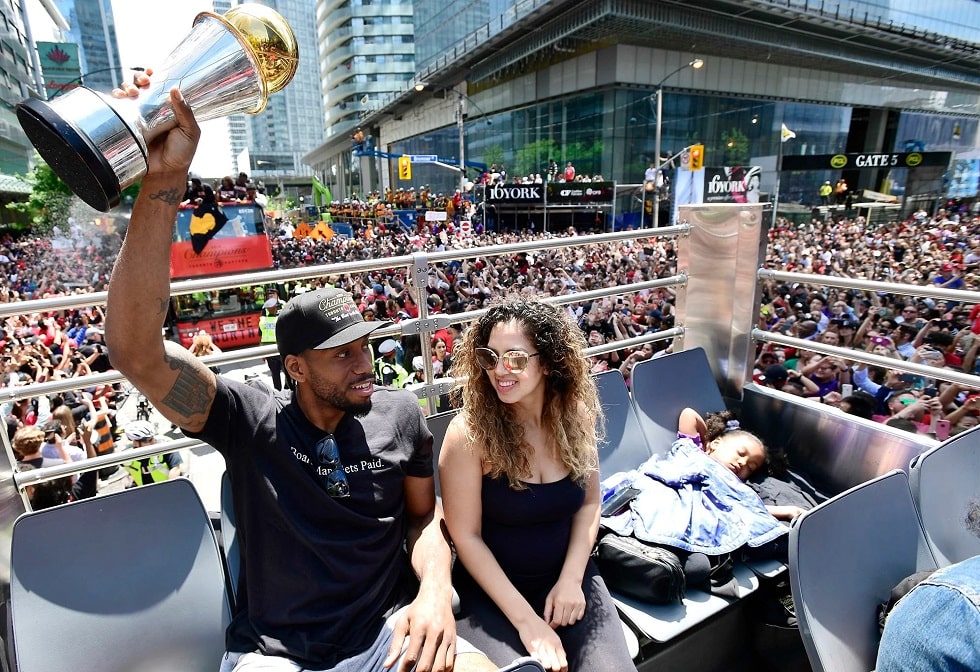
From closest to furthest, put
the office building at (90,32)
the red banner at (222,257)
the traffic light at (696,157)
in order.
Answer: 1. the red banner at (222,257)
2. the traffic light at (696,157)
3. the office building at (90,32)

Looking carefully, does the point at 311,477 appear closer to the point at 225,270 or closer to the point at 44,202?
the point at 225,270

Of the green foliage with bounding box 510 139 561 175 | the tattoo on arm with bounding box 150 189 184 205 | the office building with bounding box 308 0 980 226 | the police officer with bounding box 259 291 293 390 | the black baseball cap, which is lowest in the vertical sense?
the police officer with bounding box 259 291 293 390

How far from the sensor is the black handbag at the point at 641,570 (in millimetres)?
2170

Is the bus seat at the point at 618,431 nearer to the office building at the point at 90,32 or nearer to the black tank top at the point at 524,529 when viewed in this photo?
the black tank top at the point at 524,529

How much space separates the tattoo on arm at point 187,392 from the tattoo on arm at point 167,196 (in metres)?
0.51

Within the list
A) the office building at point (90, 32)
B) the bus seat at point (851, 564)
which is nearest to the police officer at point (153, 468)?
the bus seat at point (851, 564)

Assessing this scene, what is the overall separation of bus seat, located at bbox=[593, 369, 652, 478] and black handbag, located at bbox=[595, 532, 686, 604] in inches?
32.7

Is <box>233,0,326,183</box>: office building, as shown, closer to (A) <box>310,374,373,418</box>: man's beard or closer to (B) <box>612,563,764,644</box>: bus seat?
(A) <box>310,374,373,418</box>: man's beard

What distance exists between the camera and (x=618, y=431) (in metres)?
3.19

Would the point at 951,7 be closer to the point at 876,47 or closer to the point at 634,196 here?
the point at 876,47

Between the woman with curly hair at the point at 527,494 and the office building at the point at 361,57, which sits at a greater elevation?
the office building at the point at 361,57

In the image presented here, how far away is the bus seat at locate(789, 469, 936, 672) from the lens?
1791 millimetres

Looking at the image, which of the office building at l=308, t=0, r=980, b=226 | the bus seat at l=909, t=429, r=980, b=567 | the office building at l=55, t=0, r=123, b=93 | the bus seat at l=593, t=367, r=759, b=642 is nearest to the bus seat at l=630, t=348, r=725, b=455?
the bus seat at l=593, t=367, r=759, b=642

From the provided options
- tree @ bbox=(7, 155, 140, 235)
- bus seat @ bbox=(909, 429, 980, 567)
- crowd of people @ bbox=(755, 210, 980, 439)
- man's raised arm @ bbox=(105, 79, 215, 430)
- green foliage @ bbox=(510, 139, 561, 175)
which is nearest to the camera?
man's raised arm @ bbox=(105, 79, 215, 430)
